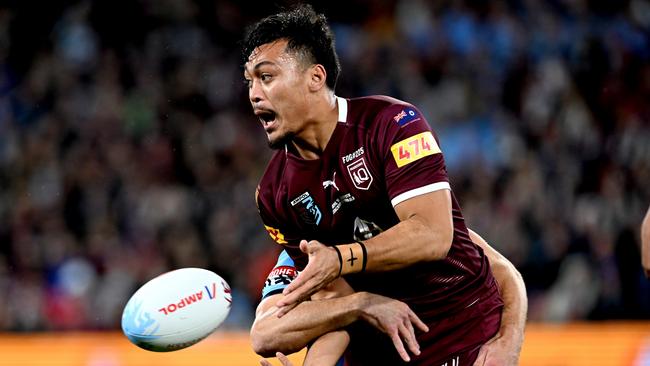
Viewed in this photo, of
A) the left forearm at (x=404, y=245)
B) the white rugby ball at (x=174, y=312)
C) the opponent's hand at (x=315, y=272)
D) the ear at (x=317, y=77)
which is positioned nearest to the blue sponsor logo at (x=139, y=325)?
the white rugby ball at (x=174, y=312)

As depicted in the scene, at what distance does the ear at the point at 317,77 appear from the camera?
14.3ft

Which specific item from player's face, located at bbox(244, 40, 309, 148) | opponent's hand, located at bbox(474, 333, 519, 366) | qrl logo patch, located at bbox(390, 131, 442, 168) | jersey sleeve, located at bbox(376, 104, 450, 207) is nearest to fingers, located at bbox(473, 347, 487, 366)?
opponent's hand, located at bbox(474, 333, 519, 366)

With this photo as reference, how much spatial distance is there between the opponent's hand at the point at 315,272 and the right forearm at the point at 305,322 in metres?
0.46

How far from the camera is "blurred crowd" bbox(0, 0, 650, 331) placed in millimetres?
9969

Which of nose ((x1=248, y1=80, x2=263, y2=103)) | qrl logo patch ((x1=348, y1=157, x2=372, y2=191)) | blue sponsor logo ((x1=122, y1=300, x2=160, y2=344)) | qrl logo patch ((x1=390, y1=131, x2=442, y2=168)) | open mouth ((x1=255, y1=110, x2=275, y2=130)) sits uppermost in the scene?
nose ((x1=248, y1=80, x2=263, y2=103))

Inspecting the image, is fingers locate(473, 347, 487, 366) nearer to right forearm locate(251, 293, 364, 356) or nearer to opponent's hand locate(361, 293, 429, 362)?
opponent's hand locate(361, 293, 429, 362)

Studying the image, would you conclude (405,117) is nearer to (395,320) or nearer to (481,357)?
(395,320)

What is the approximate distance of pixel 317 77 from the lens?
438cm

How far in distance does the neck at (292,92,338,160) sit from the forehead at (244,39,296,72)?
22 cm

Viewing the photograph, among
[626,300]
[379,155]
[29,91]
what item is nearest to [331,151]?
[379,155]

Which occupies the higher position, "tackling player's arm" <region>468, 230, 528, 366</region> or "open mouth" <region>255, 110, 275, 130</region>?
"open mouth" <region>255, 110, 275, 130</region>

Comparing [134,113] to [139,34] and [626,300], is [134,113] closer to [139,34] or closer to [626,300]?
[139,34]

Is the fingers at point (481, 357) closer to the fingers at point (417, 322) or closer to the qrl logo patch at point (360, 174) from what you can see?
the fingers at point (417, 322)

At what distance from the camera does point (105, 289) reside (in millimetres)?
10078
